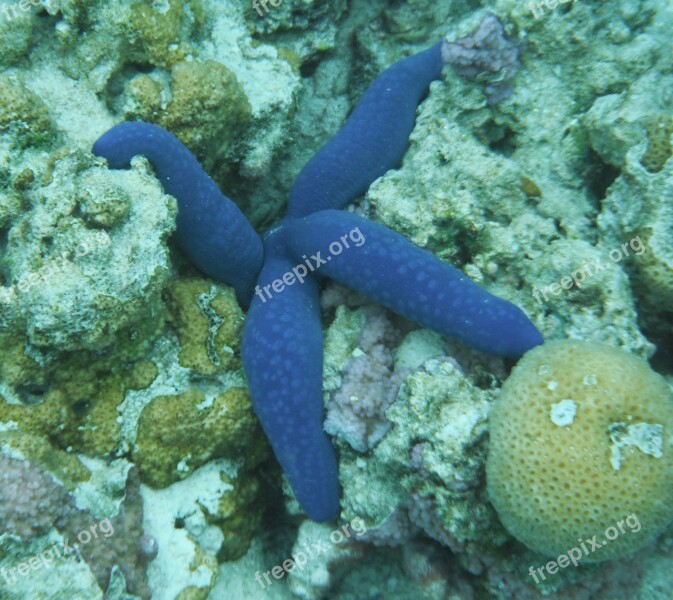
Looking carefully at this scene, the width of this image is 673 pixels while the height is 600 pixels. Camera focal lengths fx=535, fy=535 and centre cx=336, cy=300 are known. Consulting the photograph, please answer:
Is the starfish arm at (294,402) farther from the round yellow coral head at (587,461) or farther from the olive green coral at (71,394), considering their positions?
the round yellow coral head at (587,461)

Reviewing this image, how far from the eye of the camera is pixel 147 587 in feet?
10.3

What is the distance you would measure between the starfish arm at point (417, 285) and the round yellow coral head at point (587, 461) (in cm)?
51

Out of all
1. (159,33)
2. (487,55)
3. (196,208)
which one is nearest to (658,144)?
(487,55)

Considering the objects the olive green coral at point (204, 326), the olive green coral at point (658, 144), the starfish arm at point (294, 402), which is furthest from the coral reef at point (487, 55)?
the olive green coral at point (204, 326)

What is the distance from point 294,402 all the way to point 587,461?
5.57 ft

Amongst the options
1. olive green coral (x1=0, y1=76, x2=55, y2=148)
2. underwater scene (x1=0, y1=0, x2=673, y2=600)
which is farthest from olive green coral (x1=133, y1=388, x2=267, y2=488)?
olive green coral (x1=0, y1=76, x2=55, y2=148)

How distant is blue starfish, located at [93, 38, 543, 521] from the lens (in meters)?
3.36

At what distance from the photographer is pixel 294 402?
11.2 ft

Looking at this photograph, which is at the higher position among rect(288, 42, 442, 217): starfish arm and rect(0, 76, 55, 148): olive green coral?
rect(0, 76, 55, 148): olive green coral

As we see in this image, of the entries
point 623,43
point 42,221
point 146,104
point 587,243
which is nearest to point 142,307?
point 42,221

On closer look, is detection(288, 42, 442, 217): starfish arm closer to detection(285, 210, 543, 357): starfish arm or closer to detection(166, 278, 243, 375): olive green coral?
detection(285, 210, 543, 357): starfish arm

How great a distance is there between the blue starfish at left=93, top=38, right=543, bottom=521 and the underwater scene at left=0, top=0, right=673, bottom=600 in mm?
19

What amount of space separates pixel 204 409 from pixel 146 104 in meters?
2.07

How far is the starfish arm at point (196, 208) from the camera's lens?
3.38 meters
